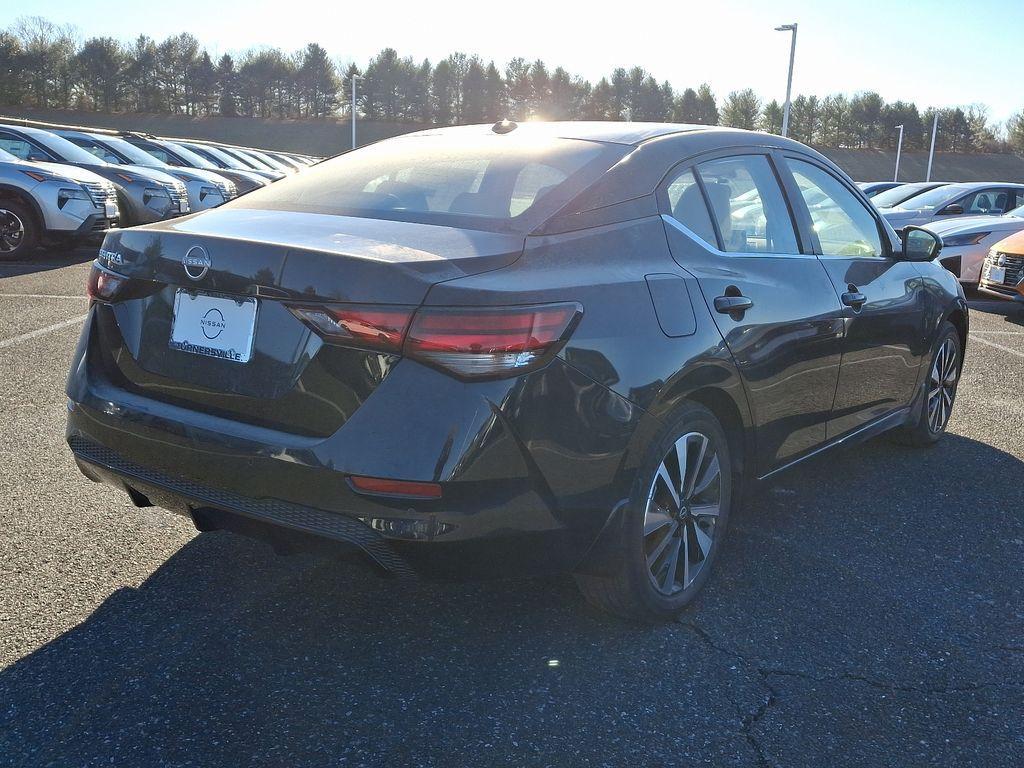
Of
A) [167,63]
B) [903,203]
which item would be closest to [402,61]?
[167,63]

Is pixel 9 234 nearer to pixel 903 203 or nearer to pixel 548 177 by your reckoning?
pixel 548 177

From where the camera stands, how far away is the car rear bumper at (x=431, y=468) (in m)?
2.43

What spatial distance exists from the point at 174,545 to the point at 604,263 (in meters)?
1.91

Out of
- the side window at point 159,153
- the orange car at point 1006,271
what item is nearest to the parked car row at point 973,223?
the orange car at point 1006,271

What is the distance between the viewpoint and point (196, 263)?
2654 millimetres

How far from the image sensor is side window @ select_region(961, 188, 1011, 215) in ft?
50.3

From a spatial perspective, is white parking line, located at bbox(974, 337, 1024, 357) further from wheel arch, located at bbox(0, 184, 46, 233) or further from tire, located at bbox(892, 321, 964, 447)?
wheel arch, located at bbox(0, 184, 46, 233)

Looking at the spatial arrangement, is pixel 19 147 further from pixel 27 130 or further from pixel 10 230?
pixel 10 230

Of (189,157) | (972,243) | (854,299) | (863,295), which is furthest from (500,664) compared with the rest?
(189,157)

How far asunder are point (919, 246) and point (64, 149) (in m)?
12.5

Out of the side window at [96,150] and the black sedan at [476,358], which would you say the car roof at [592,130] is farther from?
the side window at [96,150]

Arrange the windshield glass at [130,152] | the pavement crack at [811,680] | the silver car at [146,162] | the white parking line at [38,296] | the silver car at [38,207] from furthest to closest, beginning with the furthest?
the windshield glass at [130,152]
the silver car at [146,162]
the silver car at [38,207]
the white parking line at [38,296]
the pavement crack at [811,680]

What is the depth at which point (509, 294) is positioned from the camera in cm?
249

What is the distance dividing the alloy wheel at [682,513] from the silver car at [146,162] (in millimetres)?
13443
